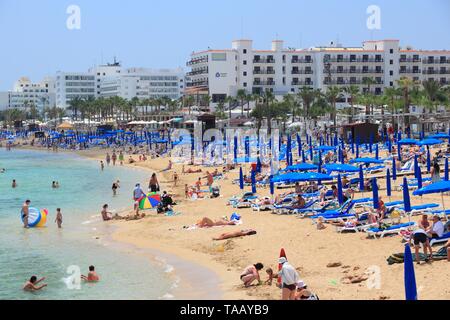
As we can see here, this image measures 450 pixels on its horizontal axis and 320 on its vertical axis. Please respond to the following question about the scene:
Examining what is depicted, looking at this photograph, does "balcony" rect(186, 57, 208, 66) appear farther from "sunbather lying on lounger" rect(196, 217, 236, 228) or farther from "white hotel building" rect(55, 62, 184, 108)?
"sunbather lying on lounger" rect(196, 217, 236, 228)

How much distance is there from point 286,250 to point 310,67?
251 feet

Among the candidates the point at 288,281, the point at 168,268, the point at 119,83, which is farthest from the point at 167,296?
the point at 119,83

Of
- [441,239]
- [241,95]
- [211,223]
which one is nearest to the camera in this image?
[441,239]

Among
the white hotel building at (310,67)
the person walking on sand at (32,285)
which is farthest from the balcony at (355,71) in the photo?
the person walking on sand at (32,285)

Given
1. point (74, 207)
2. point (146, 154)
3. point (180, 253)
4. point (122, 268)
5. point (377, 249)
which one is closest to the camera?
point (377, 249)

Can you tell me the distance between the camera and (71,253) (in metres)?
21.8

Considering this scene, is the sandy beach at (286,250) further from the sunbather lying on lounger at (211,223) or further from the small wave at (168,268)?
the small wave at (168,268)

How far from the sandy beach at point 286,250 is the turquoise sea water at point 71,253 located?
119 centimetres

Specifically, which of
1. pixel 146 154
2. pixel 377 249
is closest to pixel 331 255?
pixel 377 249

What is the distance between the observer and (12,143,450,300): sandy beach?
1379 cm

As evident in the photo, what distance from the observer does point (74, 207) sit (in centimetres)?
3425

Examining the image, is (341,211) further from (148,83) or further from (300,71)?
(148,83)
